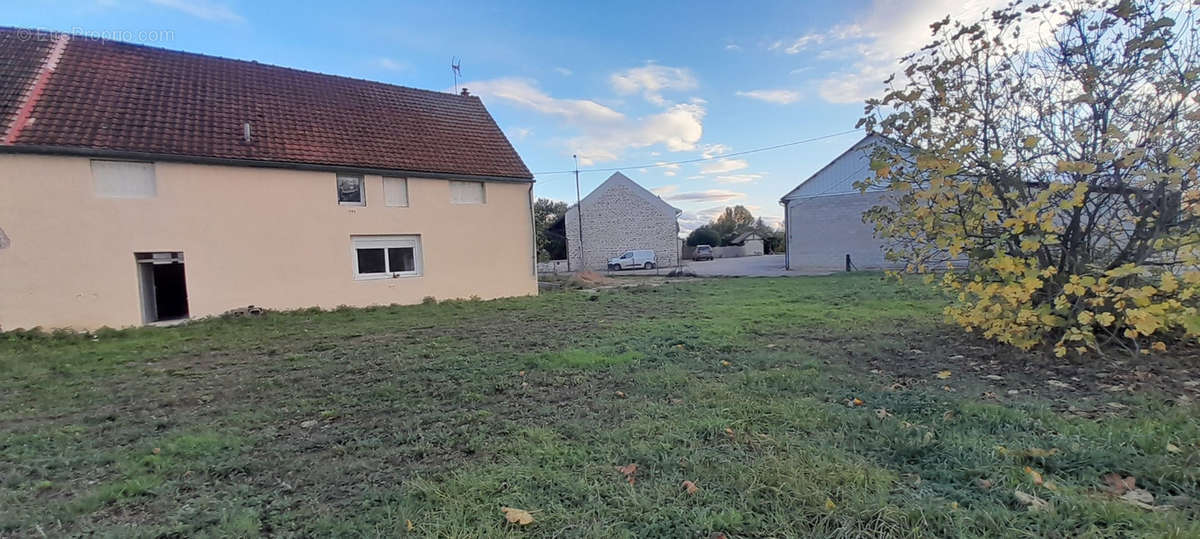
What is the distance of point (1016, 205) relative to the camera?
483cm

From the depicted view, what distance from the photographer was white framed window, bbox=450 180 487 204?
1384 centimetres

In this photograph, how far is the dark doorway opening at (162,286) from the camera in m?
10.2

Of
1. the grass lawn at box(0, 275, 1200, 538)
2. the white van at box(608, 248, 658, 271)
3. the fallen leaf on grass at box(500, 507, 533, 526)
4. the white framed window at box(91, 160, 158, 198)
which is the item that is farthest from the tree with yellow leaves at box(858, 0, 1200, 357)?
the white van at box(608, 248, 658, 271)

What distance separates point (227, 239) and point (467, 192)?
5.68 m

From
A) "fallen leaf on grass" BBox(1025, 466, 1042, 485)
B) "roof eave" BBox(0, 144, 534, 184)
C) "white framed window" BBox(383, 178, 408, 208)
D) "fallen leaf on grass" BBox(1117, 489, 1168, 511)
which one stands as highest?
"roof eave" BBox(0, 144, 534, 184)

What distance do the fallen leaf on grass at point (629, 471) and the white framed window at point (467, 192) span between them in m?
12.0

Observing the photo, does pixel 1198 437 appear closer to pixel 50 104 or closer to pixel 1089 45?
pixel 1089 45

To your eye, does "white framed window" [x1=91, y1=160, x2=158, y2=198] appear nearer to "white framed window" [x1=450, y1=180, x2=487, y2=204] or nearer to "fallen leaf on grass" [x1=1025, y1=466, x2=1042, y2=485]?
"white framed window" [x1=450, y1=180, x2=487, y2=204]

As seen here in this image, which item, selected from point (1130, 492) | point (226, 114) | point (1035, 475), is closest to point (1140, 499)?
point (1130, 492)

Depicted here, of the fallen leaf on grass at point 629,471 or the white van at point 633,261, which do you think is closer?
the fallen leaf on grass at point 629,471

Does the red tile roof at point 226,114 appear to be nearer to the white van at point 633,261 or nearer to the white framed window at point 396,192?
the white framed window at point 396,192

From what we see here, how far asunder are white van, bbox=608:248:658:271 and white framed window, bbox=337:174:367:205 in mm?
24405

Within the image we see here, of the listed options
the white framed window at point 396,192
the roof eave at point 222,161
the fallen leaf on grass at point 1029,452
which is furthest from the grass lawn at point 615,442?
the white framed window at point 396,192

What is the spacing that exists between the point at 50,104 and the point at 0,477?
10624 mm
